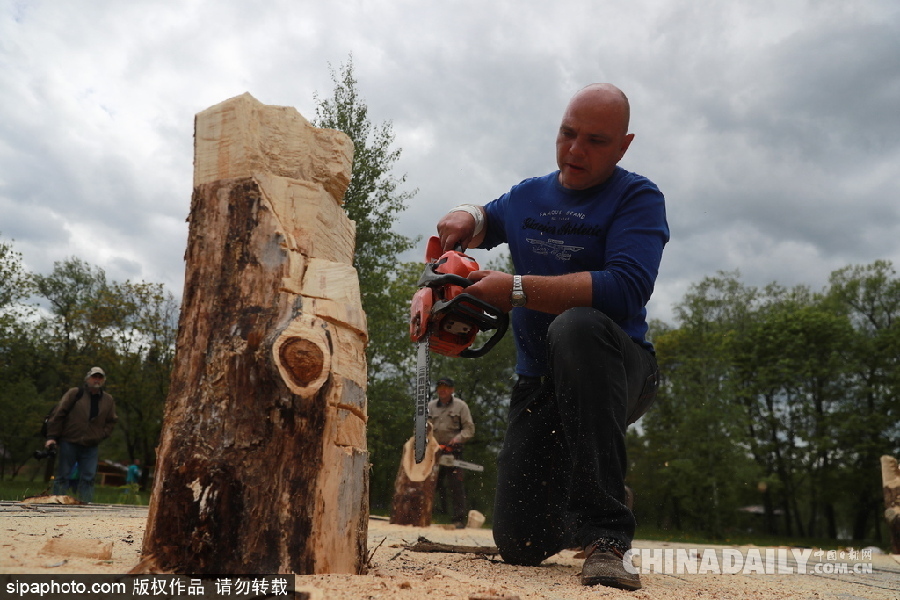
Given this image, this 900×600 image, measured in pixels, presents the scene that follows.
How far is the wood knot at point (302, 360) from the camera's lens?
1.89 m

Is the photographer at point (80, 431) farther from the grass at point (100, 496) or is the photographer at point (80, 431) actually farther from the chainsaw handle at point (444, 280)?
the chainsaw handle at point (444, 280)

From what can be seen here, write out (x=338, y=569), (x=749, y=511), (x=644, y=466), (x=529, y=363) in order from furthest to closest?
(x=749, y=511), (x=644, y=466), (x=529, y=363), (x=338, y=569)

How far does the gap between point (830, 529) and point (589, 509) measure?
82.6ft

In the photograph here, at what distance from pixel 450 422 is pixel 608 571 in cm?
612

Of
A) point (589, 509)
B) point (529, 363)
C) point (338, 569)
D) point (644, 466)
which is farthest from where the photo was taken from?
point (644, 466)

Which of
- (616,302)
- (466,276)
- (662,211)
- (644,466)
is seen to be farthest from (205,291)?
(644,466)

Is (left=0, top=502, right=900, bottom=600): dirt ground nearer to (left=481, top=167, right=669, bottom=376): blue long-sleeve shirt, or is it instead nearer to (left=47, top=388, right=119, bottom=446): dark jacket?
(left=481, top=167, right=669, bottom=376): blue long-sleeve shirt

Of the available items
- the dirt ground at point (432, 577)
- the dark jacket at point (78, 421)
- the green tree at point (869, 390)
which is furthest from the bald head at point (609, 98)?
the green tree at point (869, 390)

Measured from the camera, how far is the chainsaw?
2232 mm

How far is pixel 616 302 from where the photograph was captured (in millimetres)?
2328

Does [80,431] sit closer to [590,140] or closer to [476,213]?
[476,213]

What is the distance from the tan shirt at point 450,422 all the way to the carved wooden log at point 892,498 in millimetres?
5115

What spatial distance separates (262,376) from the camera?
6.19ft

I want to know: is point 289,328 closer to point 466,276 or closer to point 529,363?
point 466,276
